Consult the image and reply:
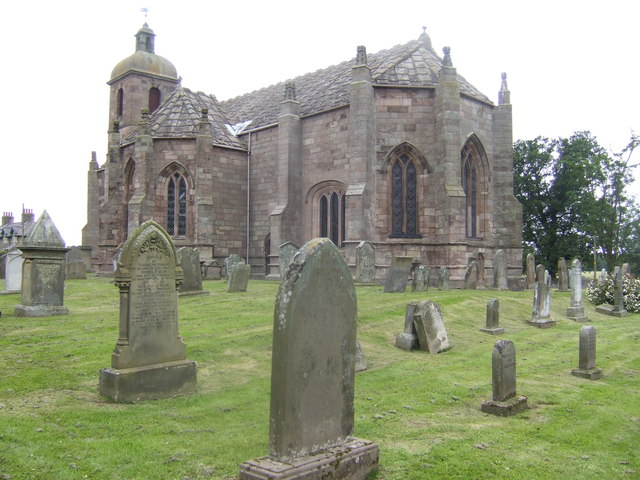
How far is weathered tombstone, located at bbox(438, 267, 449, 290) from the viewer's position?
2060 centimetres

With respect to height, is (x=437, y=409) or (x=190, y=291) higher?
(x=190, y=291)

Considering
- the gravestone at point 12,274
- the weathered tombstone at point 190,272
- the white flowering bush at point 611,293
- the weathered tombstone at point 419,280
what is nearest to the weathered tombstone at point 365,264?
the weathered tombstone at point 419,280

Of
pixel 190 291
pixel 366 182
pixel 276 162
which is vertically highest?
pixel 276 162

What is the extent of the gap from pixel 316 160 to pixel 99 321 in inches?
630

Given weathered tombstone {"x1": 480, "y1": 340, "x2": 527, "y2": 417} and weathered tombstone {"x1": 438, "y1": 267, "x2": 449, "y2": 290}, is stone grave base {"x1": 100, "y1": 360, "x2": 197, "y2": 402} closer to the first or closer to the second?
weathered tombstone {"x1": 480, "y1": 340, "x2": 527, "y2": 417}

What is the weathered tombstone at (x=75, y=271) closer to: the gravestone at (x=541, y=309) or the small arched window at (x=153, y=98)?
the small arched window at (x=153, y=98)

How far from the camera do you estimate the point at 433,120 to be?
23.7 metres

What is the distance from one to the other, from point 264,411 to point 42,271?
8118 mm

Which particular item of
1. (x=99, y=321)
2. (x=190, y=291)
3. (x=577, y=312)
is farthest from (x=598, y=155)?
(x=99, y=321)

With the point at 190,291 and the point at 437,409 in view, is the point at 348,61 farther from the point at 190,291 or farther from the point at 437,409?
the point at 437,409

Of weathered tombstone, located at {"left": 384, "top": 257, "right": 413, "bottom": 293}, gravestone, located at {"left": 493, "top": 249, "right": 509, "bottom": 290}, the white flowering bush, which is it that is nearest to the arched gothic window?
weathered tombstone, located at {"left": 384, "top": 257, "right": 413, "bottom": 293}

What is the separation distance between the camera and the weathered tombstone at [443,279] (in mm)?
20595

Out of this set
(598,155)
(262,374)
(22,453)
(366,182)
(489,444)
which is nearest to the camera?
(22,453)

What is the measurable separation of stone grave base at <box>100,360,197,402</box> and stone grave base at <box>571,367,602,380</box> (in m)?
6.38
